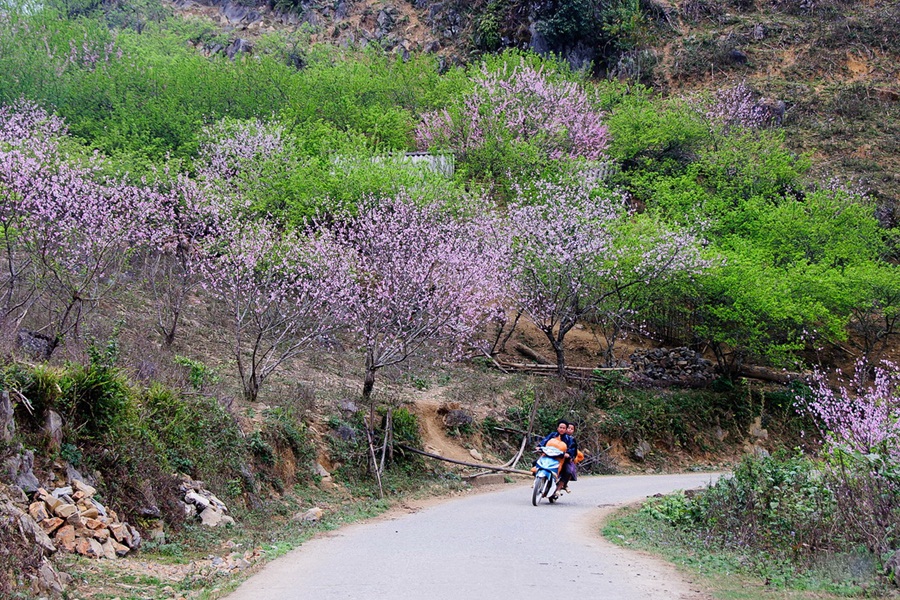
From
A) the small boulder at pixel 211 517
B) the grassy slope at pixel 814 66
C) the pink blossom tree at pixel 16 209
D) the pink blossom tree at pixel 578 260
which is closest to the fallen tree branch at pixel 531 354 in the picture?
the pink blossom tree at pixel 578 260

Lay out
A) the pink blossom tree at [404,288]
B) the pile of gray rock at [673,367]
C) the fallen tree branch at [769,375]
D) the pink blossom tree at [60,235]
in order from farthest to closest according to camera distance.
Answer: the fallen tree branch at [769,375]
the pile of gray rock at [673,367]
the pink blossom tree at [404,288]
the pink blossom tree at [60,235]

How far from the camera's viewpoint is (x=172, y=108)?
33.0 m

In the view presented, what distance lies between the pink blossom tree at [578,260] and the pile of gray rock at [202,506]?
50.7 feet

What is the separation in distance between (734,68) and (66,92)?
4350cm

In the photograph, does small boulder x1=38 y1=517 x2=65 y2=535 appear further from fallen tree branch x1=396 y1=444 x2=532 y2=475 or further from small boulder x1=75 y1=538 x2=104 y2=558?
fallen tree branch x1=396 y1=444 x2=532 y2=475

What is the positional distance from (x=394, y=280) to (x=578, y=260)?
27.7 feet

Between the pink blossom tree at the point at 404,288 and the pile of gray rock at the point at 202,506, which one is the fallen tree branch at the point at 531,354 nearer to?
the pink blossom tree at the point at 404,288

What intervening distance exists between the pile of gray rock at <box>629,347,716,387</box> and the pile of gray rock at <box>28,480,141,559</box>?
21.6m

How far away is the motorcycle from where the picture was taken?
1415cm

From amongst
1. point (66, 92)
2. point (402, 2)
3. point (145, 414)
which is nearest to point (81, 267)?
point (145, 414)

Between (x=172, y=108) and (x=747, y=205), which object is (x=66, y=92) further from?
(x=747, y=205)

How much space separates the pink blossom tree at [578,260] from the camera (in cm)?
2538

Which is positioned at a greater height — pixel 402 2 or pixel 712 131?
pixel 402 2

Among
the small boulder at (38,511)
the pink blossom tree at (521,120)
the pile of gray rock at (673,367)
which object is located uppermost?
the pink blossom tree at (521,120)
